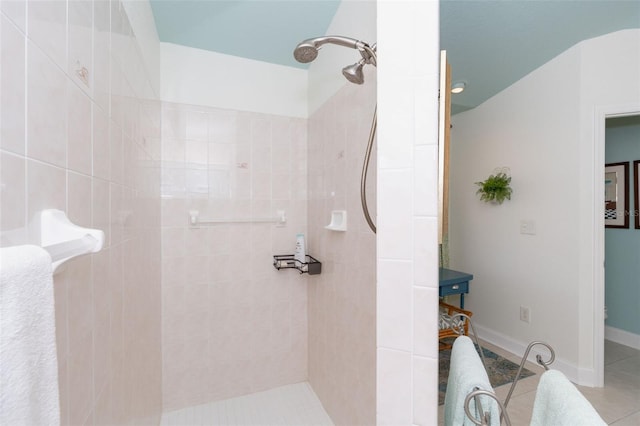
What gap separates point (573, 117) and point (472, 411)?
0.67 metres

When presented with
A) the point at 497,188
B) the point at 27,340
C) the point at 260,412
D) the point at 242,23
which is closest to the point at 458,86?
the point at 497,188

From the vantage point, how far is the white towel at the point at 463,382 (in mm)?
569

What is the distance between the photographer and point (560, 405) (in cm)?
50

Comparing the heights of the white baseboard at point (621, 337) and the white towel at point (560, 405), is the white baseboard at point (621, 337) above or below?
above

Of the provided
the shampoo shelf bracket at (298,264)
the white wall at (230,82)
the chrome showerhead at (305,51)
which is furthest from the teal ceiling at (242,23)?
the shampoo shelf bracket at (298,264)

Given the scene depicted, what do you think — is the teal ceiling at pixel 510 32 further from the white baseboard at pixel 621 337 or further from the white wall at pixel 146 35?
the white wall at pixel 146 35

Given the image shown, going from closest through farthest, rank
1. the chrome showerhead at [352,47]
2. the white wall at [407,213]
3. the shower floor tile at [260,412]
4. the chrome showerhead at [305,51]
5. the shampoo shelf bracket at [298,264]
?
the white wall at [407,213], the chrome showerhead at [352,47], the chrome showerhead at [305,51], the shower floor tile at [260,412], the shampoo shelf bracket at [298,264]

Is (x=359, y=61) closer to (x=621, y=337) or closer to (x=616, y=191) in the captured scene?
(x=616, y=191)

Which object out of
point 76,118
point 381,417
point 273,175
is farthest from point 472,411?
point 273,175

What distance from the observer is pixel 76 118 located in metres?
0.63

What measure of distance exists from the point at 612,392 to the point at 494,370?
0.64 ft

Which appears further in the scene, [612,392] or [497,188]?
[497,188]

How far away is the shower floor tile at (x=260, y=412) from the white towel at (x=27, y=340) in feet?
5.45

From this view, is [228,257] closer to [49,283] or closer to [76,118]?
[76,118]
